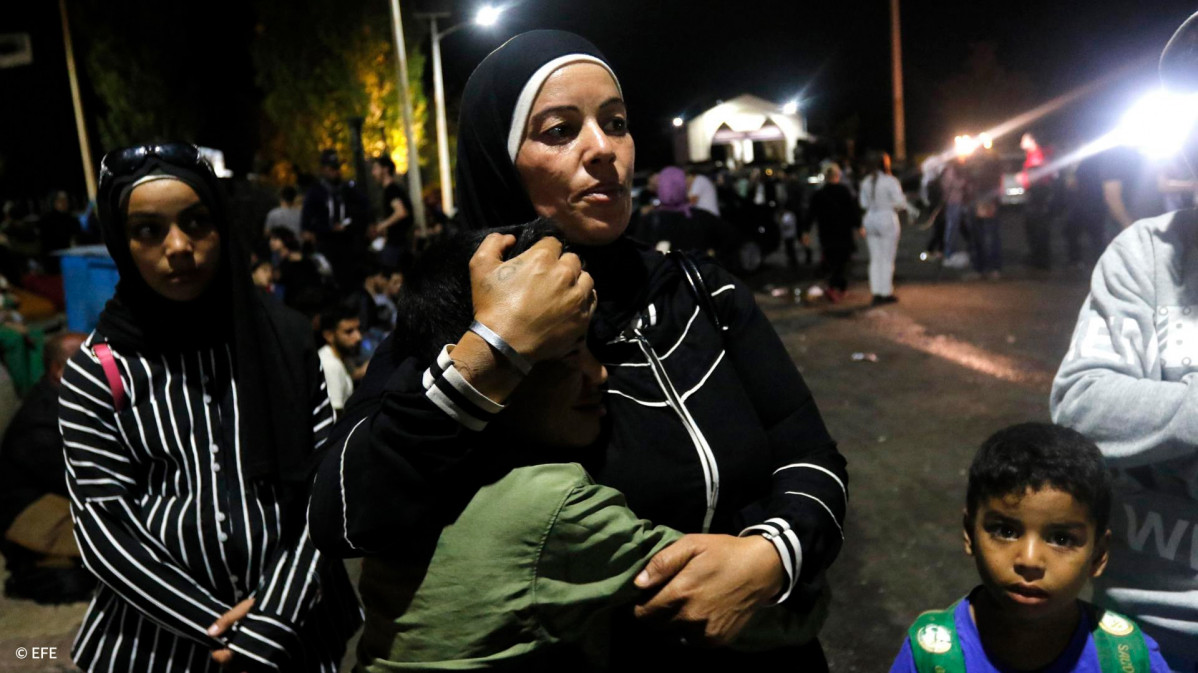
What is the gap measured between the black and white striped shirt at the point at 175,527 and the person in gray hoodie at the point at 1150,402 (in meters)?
1.88

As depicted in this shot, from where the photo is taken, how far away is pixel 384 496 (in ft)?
4.63

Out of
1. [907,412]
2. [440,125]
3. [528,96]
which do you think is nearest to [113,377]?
[528,96]

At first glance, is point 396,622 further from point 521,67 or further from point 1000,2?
point 1000,2

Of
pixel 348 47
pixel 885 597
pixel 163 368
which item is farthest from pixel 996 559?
pixel 348 47

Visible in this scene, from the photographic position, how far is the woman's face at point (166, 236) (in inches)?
91.4

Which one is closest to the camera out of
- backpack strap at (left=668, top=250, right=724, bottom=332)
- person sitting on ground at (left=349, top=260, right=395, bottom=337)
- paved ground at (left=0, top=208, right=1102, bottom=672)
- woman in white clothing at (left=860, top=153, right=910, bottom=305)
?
backpack strap at (left=668, top=250, right=724, bottom=332)

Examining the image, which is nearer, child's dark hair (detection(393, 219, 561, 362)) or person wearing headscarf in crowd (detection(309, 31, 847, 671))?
person wearing headscarf in crowd (detection(309, 31, 847, 671))

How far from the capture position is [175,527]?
229cm

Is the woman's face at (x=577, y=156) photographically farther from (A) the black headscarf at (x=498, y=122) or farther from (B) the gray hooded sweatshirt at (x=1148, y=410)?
(B) the gray hooded sweatshirt at (x=1148, y=410)

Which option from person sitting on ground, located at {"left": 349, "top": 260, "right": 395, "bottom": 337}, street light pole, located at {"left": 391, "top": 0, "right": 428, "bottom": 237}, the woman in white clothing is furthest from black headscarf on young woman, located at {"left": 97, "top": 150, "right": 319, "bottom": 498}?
street light pole, located at {"left": 391, "top": 0, "right": 428, "bottom": 237}

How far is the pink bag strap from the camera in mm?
2283

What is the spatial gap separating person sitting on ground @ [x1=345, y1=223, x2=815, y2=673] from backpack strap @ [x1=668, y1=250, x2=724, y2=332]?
0.96 ft

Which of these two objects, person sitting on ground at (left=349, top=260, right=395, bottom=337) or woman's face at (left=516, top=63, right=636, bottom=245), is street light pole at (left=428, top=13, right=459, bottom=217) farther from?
woman's face at (left=516, top=63, right=636, bottom=245)

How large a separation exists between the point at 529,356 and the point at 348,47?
33066 millimetres
